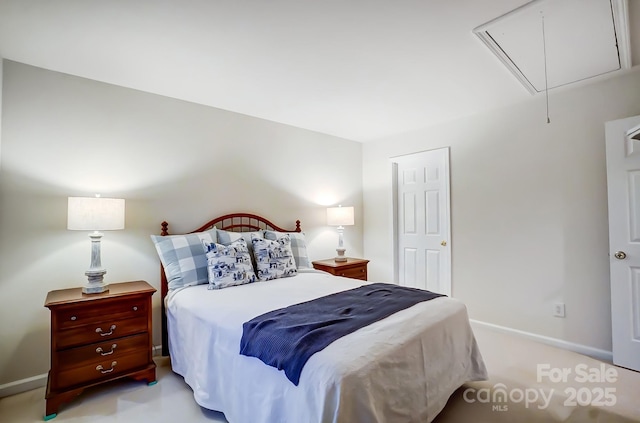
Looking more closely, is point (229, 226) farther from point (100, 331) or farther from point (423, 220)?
point (423, 220)

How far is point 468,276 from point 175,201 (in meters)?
3.35

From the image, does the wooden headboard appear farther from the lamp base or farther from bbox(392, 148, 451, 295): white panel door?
bbox(392, 148, 451, 295): white panel door

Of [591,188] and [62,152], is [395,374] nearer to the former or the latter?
[591,188]

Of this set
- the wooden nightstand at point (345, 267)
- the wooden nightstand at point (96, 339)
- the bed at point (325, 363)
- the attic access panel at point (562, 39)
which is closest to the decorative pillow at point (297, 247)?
the wooden nightstand at point (345, 267)

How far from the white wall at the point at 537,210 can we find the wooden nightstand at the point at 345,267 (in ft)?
3.74

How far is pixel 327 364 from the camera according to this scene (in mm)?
1311

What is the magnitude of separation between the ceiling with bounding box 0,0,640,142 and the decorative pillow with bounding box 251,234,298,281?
4.76ft

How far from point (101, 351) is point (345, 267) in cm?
249

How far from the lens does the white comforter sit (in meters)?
1.29

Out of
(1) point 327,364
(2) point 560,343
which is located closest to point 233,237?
(1) point 327,364

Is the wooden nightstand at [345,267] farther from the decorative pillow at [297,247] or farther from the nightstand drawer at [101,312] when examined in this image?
the nightstand drawer at [101,312]

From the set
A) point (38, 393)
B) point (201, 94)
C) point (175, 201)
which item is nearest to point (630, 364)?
point (175, 201)

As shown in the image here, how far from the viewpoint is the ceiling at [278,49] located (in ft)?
5.81

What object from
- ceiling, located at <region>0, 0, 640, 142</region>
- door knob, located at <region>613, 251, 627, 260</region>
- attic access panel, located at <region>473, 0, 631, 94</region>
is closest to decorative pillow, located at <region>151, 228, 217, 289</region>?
ceiling, located at <region>0, 0, 640, 142</region>
